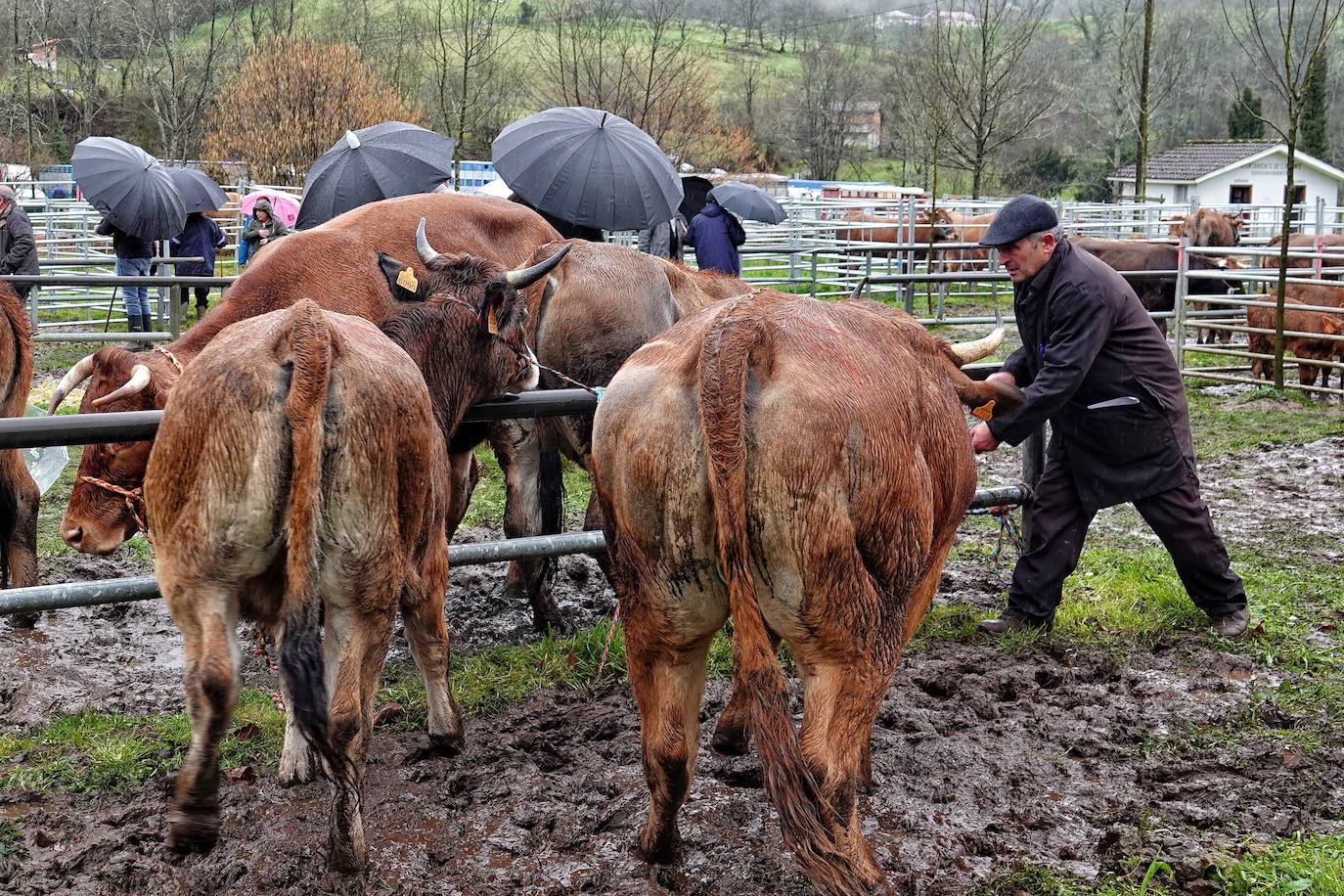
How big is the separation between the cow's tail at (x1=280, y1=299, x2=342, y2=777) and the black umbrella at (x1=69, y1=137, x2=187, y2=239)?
482 inches

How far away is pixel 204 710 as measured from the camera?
10.2 feet

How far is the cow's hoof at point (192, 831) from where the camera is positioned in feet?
10.3

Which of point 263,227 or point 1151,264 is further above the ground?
point 263,227

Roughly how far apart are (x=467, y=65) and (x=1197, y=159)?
4577 cm

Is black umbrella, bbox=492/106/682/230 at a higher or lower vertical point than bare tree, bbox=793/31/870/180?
lower

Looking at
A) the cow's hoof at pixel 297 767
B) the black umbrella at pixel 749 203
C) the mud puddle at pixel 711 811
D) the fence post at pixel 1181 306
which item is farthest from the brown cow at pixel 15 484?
the black umbrella at pixel 749 203

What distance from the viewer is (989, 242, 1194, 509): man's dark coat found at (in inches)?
205

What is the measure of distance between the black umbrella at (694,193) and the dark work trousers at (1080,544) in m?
8.87

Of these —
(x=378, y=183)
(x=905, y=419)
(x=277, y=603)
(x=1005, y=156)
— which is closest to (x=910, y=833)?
(x=905, y=419)

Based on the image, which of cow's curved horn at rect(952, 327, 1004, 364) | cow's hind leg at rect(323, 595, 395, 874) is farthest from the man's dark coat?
cow's hind leg at rect(323, 595, 395, 874)

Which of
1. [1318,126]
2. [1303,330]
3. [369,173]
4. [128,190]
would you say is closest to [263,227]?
[128,190]

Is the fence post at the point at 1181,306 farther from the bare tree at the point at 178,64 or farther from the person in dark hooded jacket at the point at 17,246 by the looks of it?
the bare tree at the point at 178,64

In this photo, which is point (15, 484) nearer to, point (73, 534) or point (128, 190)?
point (73, 534)

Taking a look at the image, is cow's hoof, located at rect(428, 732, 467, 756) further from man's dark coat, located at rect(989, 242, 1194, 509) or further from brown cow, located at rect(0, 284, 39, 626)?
brown cow, located at rect(0, 284, 39, 626)
